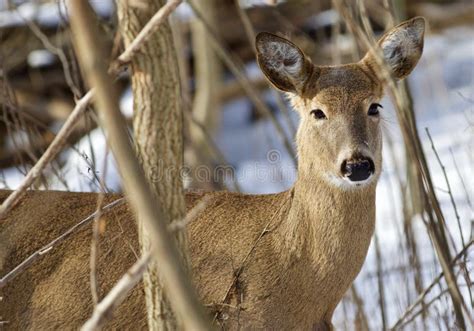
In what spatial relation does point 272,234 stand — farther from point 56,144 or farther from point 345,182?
point 56,144

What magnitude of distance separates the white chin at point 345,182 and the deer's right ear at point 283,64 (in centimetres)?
63

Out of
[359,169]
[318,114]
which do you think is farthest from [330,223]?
[318,114]

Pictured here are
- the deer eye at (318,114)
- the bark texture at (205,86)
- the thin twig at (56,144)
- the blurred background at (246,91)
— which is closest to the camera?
the thin twig at (56,144)

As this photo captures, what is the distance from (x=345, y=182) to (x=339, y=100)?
0.47 m

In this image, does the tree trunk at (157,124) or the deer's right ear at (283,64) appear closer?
the tree trunk at (157,124)

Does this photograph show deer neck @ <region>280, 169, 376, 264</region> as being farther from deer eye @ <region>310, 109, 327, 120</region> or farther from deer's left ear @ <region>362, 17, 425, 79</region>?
deer's left ear @ <region>362, 17, 425, 79</region>

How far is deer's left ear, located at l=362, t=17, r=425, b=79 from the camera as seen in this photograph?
4.89 m

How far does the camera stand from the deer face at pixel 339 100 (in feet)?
14.5

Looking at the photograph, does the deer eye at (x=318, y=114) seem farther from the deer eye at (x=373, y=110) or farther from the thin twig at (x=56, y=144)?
the thin twig at (x=56, y=144)

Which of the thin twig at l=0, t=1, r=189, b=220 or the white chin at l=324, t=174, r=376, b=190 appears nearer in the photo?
the thin twig at l=0, t=1, r=189, b=220

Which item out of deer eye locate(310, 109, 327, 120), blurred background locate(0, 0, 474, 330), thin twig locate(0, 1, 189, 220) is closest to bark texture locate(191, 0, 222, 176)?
blurred background locate(0, 0, 474, 330)

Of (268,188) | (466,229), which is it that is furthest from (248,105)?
(466,229)

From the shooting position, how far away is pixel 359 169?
4305 millimetres

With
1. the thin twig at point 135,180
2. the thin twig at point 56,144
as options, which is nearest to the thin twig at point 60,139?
the thin twig at point 56,144
